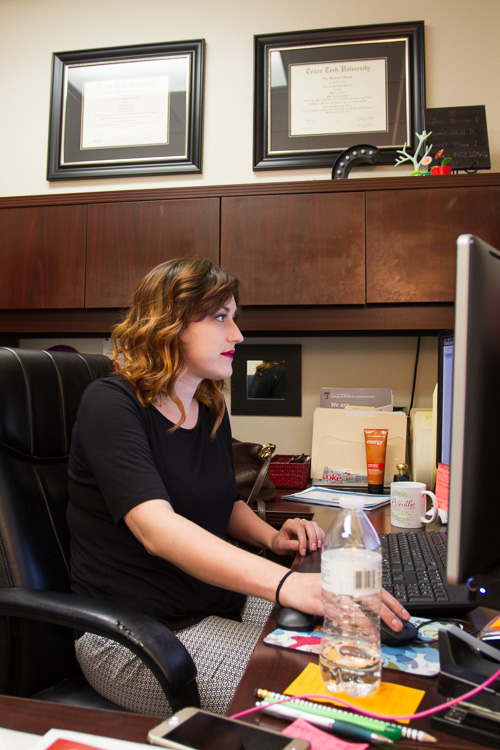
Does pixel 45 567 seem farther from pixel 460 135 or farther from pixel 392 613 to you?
pixel 460 135

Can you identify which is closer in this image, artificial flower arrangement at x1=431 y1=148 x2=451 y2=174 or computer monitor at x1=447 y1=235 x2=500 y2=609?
computer monitor at x1=447 y1=235 x2=500 y2=609

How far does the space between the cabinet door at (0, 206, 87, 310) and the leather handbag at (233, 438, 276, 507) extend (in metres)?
0.81

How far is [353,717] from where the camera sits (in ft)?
1.76

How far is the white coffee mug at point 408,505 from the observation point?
4.31 feet

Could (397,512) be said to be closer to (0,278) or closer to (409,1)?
(0,278)

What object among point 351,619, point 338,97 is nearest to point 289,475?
point 351,619

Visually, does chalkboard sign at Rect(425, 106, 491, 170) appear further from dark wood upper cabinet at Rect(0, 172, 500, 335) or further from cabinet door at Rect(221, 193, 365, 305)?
cabinet door at Rect(221, 193, 365, 305)

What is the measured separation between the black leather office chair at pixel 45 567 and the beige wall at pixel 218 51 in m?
1.43

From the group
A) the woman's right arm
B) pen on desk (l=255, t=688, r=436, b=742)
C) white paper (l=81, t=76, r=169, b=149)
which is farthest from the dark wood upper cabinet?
pen on desk (l=255, t=688, r=436, b=742)

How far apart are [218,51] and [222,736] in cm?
252

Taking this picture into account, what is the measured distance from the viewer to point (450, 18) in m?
2.26

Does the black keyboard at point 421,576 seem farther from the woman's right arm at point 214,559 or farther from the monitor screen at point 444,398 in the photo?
the monitor screen at point 444,398

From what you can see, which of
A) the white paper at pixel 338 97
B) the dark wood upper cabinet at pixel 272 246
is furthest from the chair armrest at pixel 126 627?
the white paper at pixel 338 97

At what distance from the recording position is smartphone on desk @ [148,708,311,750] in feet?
1.59
